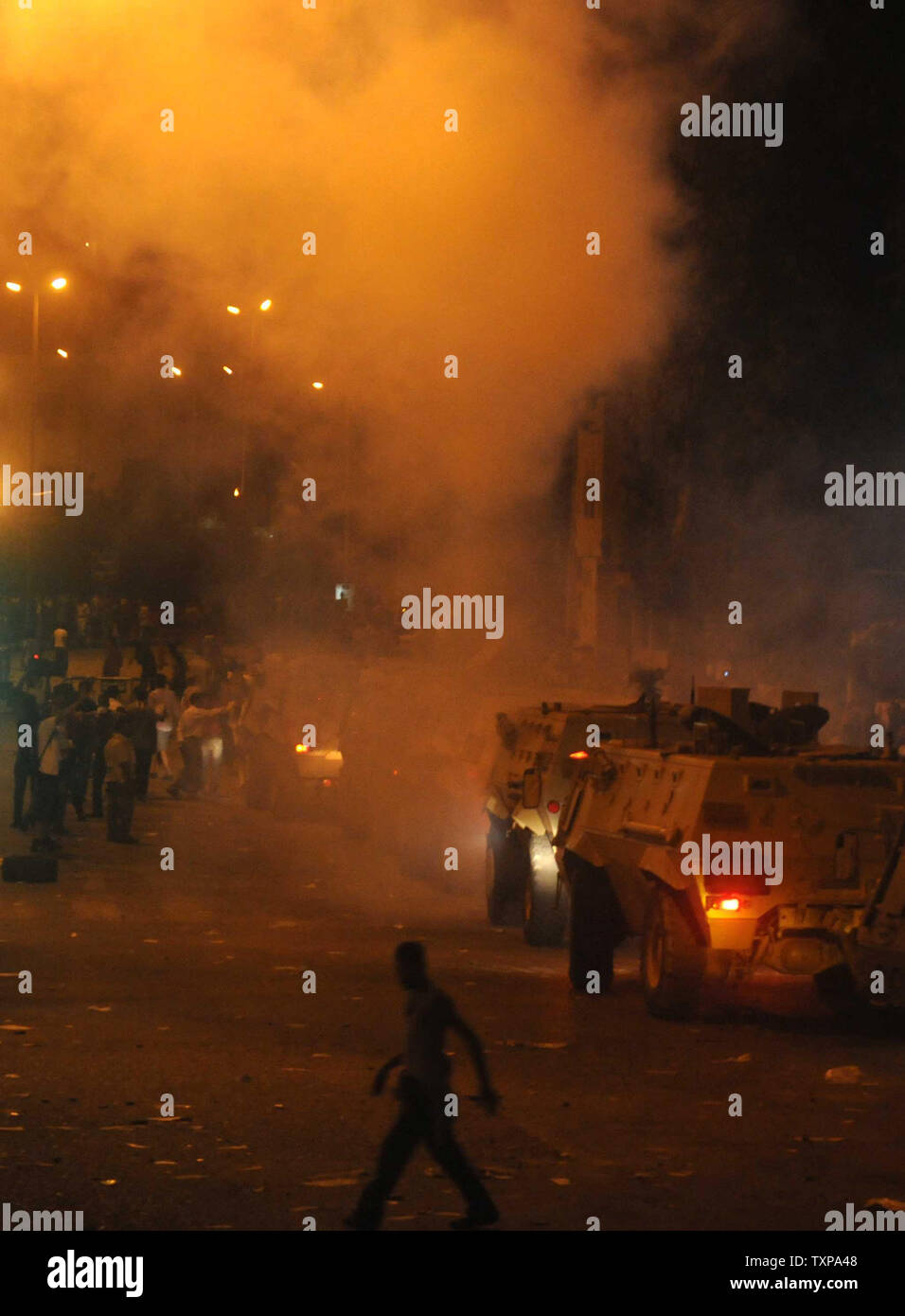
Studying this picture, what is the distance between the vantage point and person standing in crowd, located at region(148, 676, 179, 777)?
2439cm

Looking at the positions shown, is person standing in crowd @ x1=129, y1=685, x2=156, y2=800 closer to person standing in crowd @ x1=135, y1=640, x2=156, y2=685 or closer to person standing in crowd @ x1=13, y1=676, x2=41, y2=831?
person standing in crowd @ x1=13, y1=676, x2=41, y2=831

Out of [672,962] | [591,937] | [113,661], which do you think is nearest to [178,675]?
[113,661]

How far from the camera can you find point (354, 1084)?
345 inches

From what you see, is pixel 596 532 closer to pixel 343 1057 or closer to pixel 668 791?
pixel 668 791

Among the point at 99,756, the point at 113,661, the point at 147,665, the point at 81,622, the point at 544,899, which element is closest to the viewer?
the point at 544,899

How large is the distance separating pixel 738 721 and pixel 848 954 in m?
2.10

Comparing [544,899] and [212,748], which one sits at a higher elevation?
[212,748]

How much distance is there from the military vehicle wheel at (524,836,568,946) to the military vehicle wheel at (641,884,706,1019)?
2780 mm

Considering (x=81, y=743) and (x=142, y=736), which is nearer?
(x=81, y=743)

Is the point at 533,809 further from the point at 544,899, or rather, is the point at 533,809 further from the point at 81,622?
the point at 81,622

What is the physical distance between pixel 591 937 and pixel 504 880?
120 inches

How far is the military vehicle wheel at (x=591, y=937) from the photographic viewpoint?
11633mm

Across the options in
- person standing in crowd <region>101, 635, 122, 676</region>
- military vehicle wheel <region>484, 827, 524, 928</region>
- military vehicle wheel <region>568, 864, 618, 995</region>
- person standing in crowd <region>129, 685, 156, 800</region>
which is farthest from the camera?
person standing in crowd <region>101, 635, 122, 676</region>

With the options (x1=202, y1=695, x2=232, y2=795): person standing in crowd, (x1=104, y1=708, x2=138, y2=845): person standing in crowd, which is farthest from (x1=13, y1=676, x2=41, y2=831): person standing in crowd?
(x1=202, y1=695, x2=232, y2=795): person standing in crowd
